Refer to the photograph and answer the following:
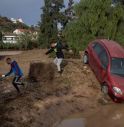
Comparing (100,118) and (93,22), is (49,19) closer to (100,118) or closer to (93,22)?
(93,22)

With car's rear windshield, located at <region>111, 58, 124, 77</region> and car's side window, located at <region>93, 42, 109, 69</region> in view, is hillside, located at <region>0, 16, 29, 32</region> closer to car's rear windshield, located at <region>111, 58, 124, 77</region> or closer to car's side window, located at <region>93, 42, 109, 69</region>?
car's side window, located at <region>93, 42, 109, 69</region>

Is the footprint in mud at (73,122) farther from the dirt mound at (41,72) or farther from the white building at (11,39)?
the white building at (11,39)

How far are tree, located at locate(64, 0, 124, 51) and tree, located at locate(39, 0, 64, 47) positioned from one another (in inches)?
1057

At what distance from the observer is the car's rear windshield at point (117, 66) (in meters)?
16.3

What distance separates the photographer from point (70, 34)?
39.7 m

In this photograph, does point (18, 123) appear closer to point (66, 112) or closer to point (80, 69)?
point (66, 112)

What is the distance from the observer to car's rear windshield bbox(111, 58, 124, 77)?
16297mm

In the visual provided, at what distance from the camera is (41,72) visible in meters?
20.1

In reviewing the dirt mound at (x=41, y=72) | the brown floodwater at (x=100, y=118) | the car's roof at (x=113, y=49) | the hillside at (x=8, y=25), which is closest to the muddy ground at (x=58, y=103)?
the brown floodwater at (x=100, y=118)

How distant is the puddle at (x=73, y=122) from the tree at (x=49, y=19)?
2084 inches

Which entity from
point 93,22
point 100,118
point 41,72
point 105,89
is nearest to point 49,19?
point 93,22

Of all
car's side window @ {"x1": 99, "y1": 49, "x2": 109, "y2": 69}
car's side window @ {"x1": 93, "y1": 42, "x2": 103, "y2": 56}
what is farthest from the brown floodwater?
car's side window @ {"x1": 93, "y1": 42, "x2": 103, "y2": 56}

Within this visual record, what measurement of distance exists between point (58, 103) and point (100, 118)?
6.87 feet

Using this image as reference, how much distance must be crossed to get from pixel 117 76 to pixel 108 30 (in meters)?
23.2
